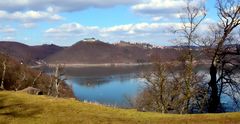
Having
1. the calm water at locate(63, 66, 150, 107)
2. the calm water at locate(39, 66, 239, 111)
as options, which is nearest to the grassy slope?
the calm water at locate(39, 66, 239, 111)

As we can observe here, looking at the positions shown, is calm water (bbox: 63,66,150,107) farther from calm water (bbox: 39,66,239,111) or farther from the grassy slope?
the grassy slope

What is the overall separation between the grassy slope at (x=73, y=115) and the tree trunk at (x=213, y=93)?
9321mm

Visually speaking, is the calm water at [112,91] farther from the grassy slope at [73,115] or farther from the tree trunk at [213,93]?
the grassy slope at [73,115]

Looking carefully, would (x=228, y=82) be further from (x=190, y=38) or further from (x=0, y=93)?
(x=0, y=93)

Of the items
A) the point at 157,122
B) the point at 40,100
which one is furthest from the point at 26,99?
the point at 157,122

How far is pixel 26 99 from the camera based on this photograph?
2756 cm

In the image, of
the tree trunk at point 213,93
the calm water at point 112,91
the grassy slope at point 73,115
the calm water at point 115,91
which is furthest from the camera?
the calm water at point 112,91

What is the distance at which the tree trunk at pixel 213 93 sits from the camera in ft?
107

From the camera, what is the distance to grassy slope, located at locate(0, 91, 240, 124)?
22.5 meters

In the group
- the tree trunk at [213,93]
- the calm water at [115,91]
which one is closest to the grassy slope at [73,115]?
the tree trunk at [213,93]

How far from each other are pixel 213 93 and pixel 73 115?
13940 millimetres

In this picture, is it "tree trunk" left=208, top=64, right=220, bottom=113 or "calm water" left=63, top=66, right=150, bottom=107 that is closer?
"tree trunk" left=208, top=64, right=220, bottom=113

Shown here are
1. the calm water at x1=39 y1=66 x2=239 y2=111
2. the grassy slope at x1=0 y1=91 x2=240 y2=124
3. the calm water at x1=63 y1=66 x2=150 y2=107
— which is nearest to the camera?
the grassy slope at x1=0 y1=91 x2=240 y2=124

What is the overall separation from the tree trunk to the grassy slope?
932cm
